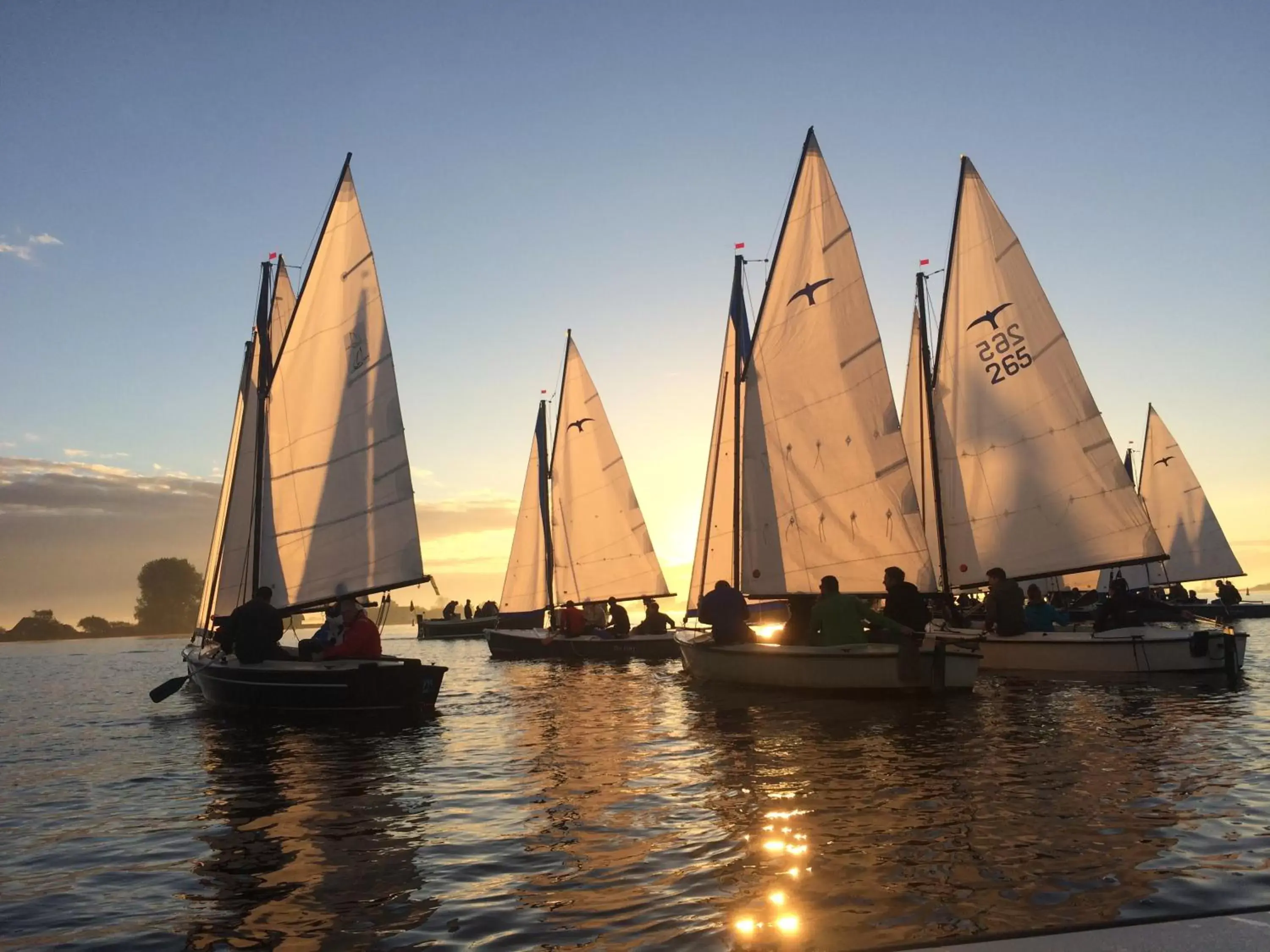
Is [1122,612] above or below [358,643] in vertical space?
below

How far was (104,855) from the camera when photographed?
9031mm

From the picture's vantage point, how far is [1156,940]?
4594mm

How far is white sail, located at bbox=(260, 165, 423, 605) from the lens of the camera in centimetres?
2248

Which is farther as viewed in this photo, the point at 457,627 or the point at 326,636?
the point at 457,627

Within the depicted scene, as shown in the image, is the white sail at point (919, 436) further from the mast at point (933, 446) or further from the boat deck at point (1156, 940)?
the boat deck at point (1156, 940)

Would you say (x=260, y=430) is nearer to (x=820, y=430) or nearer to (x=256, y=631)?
(x=256, y=631)

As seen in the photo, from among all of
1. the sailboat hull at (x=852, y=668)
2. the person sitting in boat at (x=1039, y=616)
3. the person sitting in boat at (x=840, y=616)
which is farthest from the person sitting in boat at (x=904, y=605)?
the person sitting in boat at (x=1039, y=616)

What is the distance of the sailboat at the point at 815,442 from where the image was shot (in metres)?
23.5

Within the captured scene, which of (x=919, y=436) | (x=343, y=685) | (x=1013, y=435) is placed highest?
(x=919, y=436)

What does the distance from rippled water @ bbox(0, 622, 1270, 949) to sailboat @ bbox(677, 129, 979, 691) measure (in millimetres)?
5520

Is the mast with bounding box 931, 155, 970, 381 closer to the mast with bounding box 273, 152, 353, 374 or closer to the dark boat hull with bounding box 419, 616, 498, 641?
the mast with bounding box 273, 152, 353, 374

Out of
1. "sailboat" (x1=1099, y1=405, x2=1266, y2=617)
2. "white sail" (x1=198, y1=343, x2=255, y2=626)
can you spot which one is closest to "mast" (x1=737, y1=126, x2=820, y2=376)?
"white sail" (x1=198, y1=343, x2=255, y2=626)

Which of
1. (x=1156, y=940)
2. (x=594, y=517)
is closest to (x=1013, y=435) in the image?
(x=594, y=517)

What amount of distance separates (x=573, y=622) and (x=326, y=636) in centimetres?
2020
